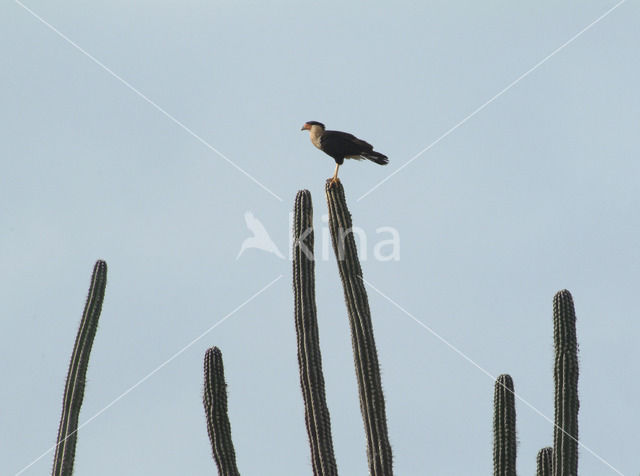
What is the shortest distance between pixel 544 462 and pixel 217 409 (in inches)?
114

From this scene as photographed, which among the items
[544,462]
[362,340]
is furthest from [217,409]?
[544,462]

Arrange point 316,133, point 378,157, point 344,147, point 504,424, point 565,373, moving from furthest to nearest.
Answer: point 316,133 → point 344,147 → point 378,157 → point 565,373 → point 504,424

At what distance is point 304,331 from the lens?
31.3 feet

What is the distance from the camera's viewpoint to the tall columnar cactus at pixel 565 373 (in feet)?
30.1

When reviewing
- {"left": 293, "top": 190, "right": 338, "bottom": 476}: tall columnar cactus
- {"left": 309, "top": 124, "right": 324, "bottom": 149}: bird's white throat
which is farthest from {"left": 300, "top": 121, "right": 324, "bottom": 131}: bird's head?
{"left": 293, "top": 190, "right": 338, "bottom": 476}: tall columnar cactus

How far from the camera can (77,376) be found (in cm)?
1013

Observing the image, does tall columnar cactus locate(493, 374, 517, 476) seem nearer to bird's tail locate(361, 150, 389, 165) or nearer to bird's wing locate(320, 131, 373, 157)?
bird's tail locate(361, 150, 389, 165)

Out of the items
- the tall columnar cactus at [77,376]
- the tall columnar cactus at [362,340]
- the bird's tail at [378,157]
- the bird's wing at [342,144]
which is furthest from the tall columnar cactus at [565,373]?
the tall columnar cactus at [77,376]

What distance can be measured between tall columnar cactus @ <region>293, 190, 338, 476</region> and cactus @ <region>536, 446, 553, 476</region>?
181 cm

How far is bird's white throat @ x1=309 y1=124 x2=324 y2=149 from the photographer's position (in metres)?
13.1

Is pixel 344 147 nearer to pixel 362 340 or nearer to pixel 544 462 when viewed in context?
pixel 362 340

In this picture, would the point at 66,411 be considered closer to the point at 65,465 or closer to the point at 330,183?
the point at 65,465

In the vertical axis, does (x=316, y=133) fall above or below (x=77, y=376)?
above

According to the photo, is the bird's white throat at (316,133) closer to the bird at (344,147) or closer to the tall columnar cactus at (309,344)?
the bird at (344,147)
